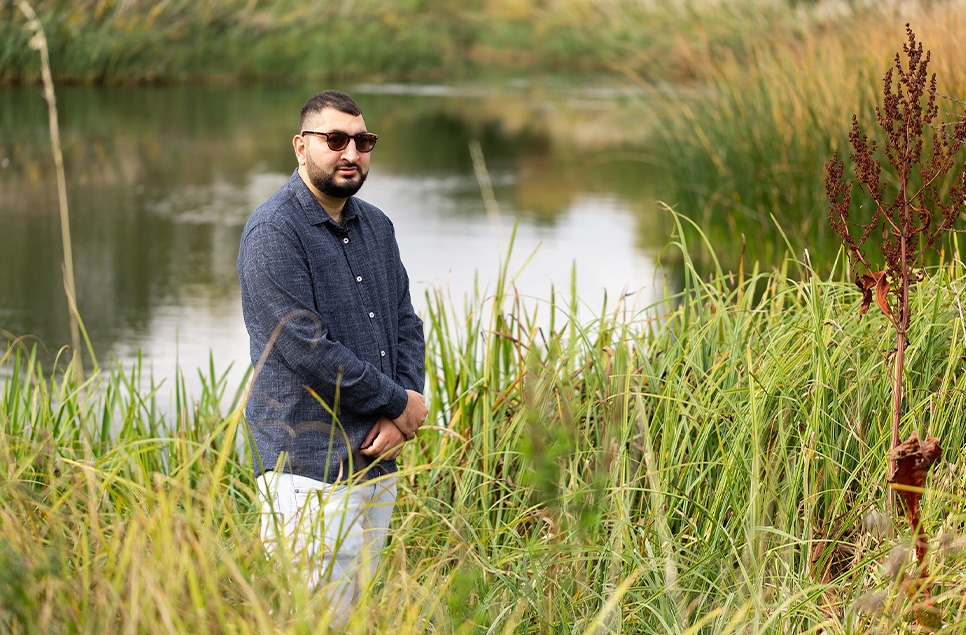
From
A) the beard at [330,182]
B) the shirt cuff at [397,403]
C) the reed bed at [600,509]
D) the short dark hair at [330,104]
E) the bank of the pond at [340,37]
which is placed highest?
the bank of the pond at [340,37]

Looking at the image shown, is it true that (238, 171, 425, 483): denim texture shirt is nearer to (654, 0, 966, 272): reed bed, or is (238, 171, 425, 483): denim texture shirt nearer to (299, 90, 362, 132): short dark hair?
(299, 90, 362, 132): short dark hair

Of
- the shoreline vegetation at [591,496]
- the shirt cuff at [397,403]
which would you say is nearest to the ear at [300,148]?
the shirt cuff at [397,403]

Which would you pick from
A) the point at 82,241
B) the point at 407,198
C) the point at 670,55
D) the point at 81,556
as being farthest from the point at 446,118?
the point at 81,556

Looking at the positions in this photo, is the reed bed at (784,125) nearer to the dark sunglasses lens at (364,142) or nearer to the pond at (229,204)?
the pond at (229,204)

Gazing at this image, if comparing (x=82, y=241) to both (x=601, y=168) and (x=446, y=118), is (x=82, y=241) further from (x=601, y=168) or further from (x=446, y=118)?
(x=446, y=118)

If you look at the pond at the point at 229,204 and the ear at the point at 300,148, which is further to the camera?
the pond at the point at 229,204

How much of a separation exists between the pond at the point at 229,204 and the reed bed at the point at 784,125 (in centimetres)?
57

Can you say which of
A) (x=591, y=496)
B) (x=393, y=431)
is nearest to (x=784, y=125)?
(x=393, y=431)

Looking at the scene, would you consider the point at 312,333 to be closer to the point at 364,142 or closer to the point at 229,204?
the point at 364,142

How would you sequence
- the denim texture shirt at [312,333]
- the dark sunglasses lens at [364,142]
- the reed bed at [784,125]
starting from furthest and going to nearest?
1. the reed bed at [784,125]
2. the dark sunglasses lens at [364,142]
3. the denim texture shirt at [312,333]

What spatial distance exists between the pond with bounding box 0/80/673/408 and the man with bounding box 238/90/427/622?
33.6 inches

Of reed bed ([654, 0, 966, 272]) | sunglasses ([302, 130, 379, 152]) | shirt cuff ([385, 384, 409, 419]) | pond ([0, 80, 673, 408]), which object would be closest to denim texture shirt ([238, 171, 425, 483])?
shirt cuff ([385, 384, 409, 419])

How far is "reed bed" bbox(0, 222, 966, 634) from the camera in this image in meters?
A: 1.79

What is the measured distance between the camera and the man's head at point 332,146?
249cm
